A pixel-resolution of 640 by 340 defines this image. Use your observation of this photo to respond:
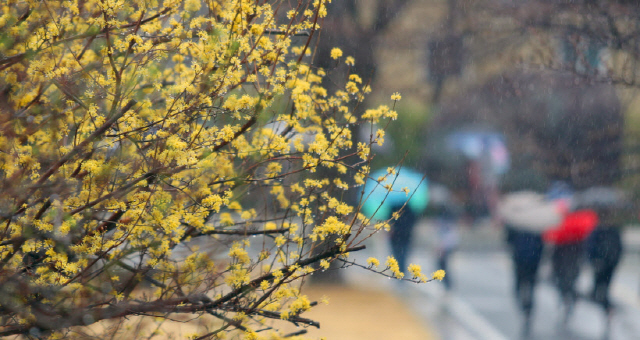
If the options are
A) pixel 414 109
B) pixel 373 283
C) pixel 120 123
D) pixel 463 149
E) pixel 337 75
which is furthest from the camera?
Result: pixel 463 149

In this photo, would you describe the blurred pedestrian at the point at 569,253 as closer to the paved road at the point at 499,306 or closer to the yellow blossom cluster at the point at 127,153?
the paved road at the point at 499,306

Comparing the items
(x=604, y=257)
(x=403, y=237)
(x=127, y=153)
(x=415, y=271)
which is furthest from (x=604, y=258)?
(x=127, y=153)

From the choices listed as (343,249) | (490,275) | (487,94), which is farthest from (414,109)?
(343,249)

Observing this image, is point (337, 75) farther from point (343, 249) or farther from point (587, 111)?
point (343, 249)

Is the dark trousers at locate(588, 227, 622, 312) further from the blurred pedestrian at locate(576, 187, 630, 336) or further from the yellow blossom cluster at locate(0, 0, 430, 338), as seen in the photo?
the yellow blossom cluster at locate(0, 0, 430, 338)

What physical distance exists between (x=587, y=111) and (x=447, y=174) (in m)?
6.56

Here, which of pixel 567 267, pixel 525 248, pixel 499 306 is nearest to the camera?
pixel 525 248

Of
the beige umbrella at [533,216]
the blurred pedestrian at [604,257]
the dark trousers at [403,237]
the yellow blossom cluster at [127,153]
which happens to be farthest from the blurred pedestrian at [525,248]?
the yellow blossom cluster at [127,153]

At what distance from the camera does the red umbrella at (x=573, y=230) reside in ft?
27.2

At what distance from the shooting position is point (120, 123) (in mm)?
2379

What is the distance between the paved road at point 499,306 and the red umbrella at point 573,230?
0.95 m

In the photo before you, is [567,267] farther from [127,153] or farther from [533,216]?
[127,153]

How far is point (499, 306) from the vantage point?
8633mm

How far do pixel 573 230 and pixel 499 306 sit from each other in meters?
1.49
